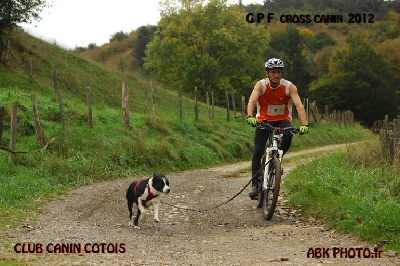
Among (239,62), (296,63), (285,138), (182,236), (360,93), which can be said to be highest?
(296,63)

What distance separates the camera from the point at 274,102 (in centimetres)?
833

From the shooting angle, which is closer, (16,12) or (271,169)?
(271,169)

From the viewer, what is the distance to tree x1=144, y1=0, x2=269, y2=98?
4794 cm

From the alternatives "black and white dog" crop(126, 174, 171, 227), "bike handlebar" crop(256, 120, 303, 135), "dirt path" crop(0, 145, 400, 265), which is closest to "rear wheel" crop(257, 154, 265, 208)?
"dirt path" crop(0, 145, 400, 265)

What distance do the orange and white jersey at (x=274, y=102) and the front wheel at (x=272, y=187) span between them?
79cm

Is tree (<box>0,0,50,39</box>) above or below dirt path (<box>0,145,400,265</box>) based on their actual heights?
above

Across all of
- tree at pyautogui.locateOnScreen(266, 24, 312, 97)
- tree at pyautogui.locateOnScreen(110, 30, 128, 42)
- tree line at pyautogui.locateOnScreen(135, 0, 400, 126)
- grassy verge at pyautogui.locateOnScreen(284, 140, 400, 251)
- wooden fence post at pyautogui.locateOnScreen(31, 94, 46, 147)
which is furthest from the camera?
tree at pyautogui.locateOnScreen(110, 30, 128, 42)

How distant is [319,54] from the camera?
75000mm

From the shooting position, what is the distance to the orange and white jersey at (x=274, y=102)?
825 cm

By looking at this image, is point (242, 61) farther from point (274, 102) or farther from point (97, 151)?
point (274, 102)

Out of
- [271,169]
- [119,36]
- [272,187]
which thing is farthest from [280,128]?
[119,36]

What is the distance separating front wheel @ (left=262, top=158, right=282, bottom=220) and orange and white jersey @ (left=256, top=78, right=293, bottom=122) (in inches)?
31.2

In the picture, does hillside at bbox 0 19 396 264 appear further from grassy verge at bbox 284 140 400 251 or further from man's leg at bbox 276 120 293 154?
grassy verge at bbox 284 140 400 251

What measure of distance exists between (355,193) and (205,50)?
42.5 meters
